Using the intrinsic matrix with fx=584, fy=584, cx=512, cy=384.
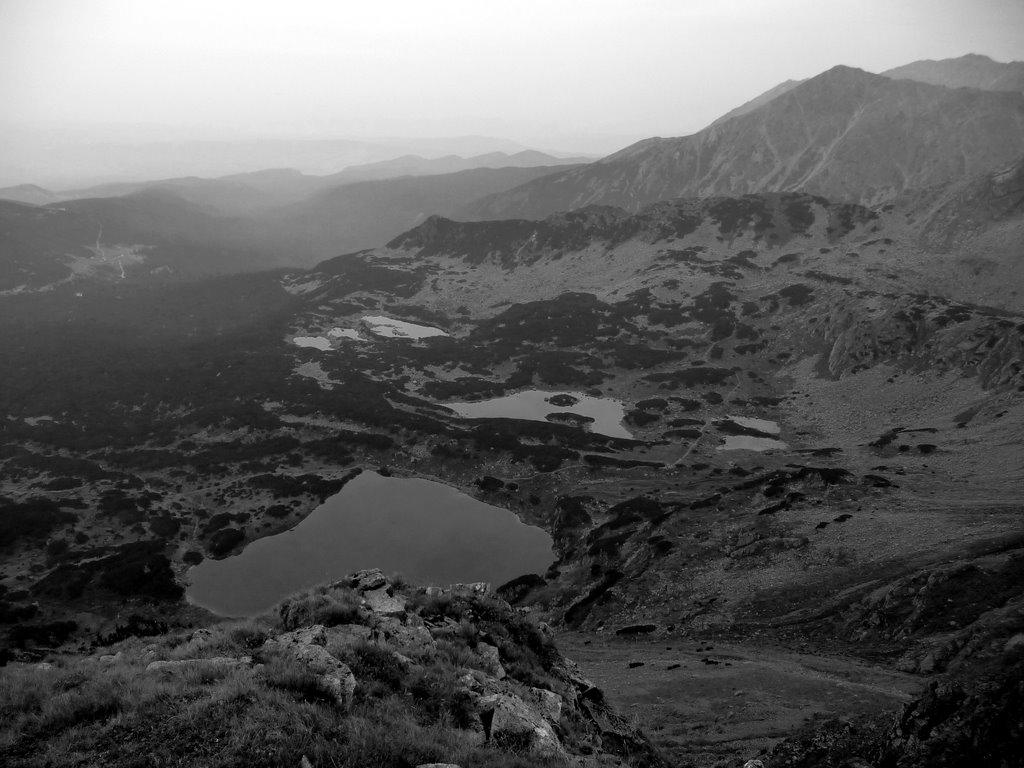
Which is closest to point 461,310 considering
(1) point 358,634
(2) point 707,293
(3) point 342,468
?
(2) point 707,293

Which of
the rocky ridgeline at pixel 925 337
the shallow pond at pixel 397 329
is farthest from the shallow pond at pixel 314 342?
the rocky ridgeline at pixel 925 337

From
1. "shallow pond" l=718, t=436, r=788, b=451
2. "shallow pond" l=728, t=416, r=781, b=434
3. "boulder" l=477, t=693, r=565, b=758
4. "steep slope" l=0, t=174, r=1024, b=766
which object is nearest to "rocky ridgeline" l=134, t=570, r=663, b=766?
"boulder" l=477, t=693, r=565, b=758

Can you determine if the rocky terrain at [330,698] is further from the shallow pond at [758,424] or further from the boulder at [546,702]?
the shallow pond at [758,424]

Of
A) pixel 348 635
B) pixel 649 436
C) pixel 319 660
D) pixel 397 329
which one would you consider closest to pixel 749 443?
pixel 649 436

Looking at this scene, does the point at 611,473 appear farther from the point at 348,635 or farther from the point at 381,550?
the point at 348,635

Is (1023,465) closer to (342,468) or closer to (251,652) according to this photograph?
(251,652)

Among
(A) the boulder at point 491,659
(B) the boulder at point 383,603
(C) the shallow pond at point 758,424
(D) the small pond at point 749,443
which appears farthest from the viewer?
(C) the shallow pond at point 758,424
